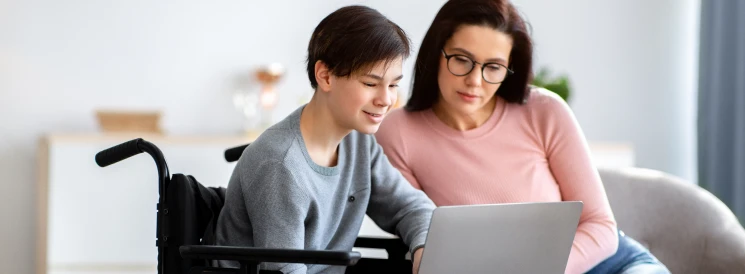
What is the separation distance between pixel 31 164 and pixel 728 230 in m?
2.77

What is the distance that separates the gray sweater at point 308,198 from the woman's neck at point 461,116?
0.29m

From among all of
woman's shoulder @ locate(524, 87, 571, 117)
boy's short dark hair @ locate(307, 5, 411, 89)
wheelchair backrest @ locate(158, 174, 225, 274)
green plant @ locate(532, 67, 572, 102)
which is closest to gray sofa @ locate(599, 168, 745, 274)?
woman's shoulder @ locate(524, 87, 571, 117)

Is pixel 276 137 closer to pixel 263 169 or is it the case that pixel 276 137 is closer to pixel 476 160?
pixel 263 169

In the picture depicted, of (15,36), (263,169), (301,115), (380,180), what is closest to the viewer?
(263,169)

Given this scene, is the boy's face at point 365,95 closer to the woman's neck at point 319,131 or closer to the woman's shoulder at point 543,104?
the woman's neck at point 319,131

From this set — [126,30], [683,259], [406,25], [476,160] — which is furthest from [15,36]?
[683,259]

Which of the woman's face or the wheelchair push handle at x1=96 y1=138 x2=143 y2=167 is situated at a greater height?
the woman's face

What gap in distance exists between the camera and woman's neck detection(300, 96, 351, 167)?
5.43ft

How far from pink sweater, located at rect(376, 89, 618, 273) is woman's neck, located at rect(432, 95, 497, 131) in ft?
0.07

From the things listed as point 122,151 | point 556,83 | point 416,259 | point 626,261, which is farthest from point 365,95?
point 556,83

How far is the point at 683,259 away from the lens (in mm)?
2186

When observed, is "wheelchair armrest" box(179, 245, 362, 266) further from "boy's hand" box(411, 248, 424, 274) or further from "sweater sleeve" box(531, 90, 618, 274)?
"sweater sleeve" box(531, 90, 618, 274)

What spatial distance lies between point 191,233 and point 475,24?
2.59 ft

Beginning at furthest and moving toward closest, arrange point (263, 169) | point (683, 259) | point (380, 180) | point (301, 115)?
1. point (683, 259)
2. point (380, 180)
3. point (301, 115)
4. point (263, 169)
